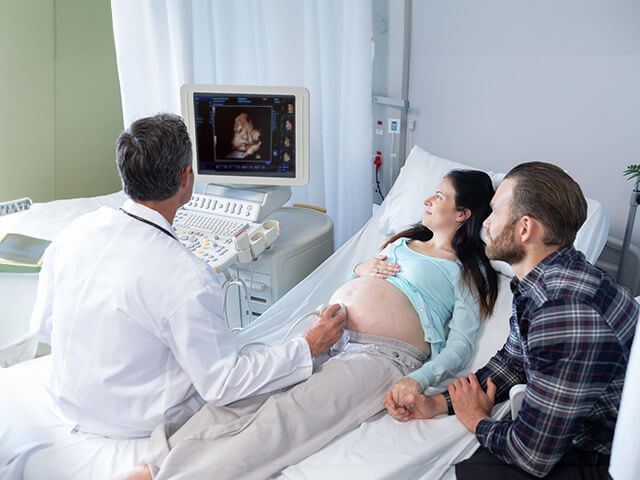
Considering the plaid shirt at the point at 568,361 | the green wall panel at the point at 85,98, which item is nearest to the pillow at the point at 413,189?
the plaid shirt at the point at 568,361

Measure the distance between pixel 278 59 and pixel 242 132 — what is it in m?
0.83

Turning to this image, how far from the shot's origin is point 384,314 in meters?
1.57

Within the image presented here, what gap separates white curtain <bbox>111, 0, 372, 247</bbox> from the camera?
2.62 m

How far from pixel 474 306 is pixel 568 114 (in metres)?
0.98

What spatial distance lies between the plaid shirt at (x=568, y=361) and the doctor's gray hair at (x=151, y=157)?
0.82m

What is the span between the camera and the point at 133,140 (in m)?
1.17

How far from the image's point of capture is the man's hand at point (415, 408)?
1.29 m

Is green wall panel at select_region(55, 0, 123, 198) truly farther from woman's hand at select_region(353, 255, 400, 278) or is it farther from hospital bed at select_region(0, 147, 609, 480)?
woman's hand at select_region(353, 255, 400, 278)

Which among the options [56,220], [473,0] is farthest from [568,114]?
[56,220]

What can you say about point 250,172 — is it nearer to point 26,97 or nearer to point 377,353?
point 377,353

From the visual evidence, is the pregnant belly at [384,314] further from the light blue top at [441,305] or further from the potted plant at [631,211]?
the potted plant at [631,211]

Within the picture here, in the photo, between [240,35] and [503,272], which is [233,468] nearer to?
[503,272]

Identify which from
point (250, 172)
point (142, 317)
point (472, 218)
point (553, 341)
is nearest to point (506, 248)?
point (553, 341)

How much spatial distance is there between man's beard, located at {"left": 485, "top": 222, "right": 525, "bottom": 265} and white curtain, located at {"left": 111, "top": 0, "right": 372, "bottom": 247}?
1656 millimetres
